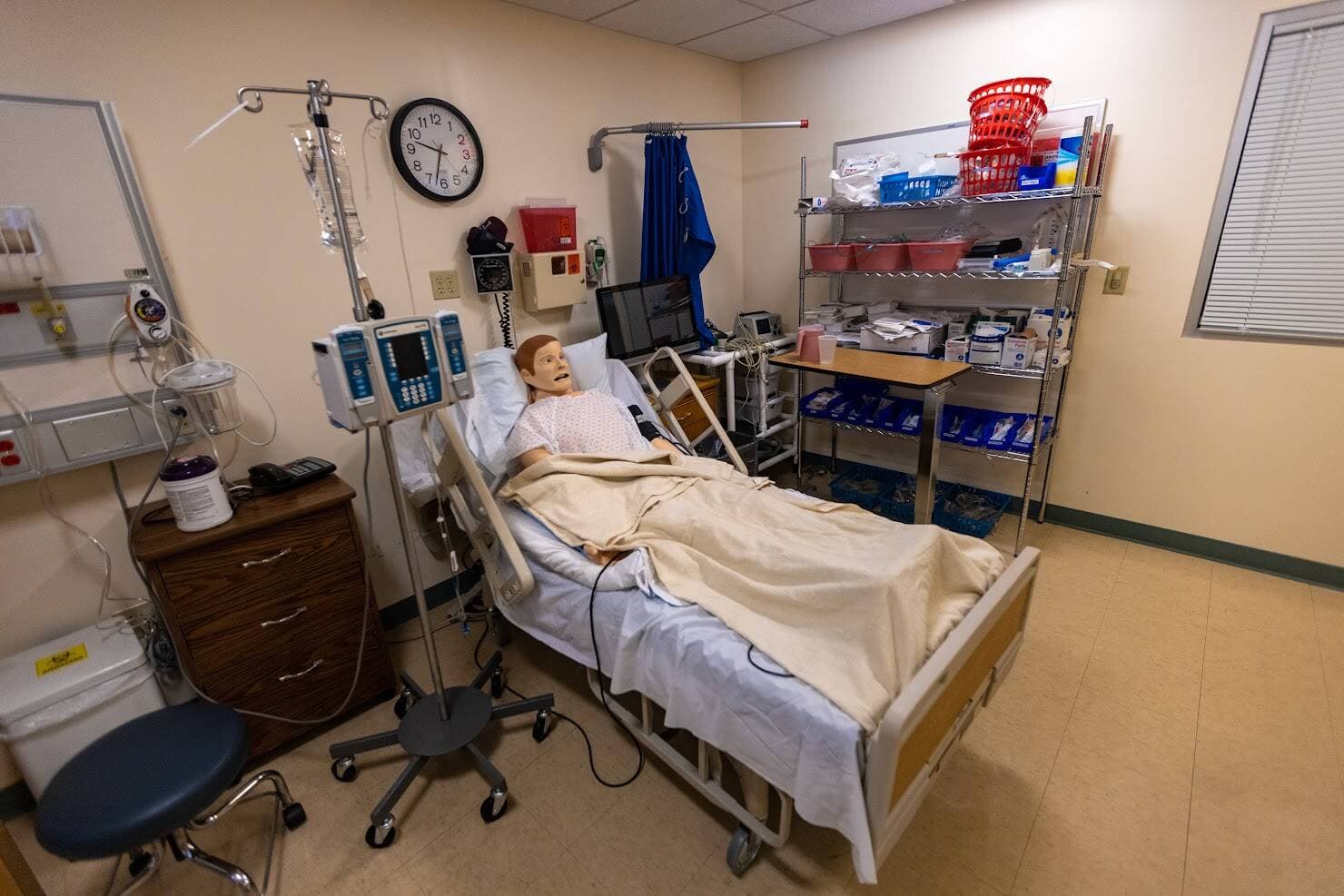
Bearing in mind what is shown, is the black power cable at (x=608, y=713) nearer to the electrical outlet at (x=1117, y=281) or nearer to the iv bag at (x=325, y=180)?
the iv bag at (x=325, y=180)

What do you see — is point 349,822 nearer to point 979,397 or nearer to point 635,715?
point 635,715

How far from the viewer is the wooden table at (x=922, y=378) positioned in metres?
2.38

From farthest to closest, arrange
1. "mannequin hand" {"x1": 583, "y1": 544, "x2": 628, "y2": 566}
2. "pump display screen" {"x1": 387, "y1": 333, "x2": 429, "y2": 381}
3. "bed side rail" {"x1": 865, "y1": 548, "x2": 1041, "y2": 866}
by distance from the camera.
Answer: "mannequin hand" {"x1": 583, "y1": 544, "x2": 628, "y2": 566}, "pump display screen" {"x1": 387, "y1": 333, "x2": 429, "y2": 381}, "bed side rail" {"x1": 865, "y1": 548, "x2": 1041, "y2": 866}

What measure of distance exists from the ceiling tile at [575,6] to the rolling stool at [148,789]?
8.46 ft

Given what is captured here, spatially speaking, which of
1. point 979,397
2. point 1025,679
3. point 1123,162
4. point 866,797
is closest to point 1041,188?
point 1123,162

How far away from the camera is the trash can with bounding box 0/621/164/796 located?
146 centimetres

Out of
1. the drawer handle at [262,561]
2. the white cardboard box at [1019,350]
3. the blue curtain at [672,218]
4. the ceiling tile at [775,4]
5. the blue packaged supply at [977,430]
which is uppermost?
the ceiling tile at [775,4]

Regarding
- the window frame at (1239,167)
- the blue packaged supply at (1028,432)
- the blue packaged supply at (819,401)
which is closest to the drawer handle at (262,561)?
the blue packaged supply at (819,401)

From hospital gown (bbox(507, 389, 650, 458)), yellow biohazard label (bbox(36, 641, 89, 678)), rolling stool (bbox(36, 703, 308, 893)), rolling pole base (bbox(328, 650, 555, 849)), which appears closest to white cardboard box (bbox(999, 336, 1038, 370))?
hospital gown (bbox(507, 389, 650, 458))

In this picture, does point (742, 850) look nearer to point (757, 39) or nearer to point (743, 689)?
point (743, 689)

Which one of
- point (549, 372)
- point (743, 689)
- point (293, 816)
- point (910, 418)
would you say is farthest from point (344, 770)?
point (910, 418)

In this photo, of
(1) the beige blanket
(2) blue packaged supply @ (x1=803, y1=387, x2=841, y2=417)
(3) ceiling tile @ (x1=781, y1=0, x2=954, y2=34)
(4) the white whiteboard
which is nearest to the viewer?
(1) the beige blanket

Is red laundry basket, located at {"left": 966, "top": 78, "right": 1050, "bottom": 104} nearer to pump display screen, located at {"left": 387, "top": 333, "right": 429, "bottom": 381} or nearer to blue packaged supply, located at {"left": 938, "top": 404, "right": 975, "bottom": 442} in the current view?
blue packaged supply, located at {"left": 938, "top": 404, "right": 975, "bottom": 442}

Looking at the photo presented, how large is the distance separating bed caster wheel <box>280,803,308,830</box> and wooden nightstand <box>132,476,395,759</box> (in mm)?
266
